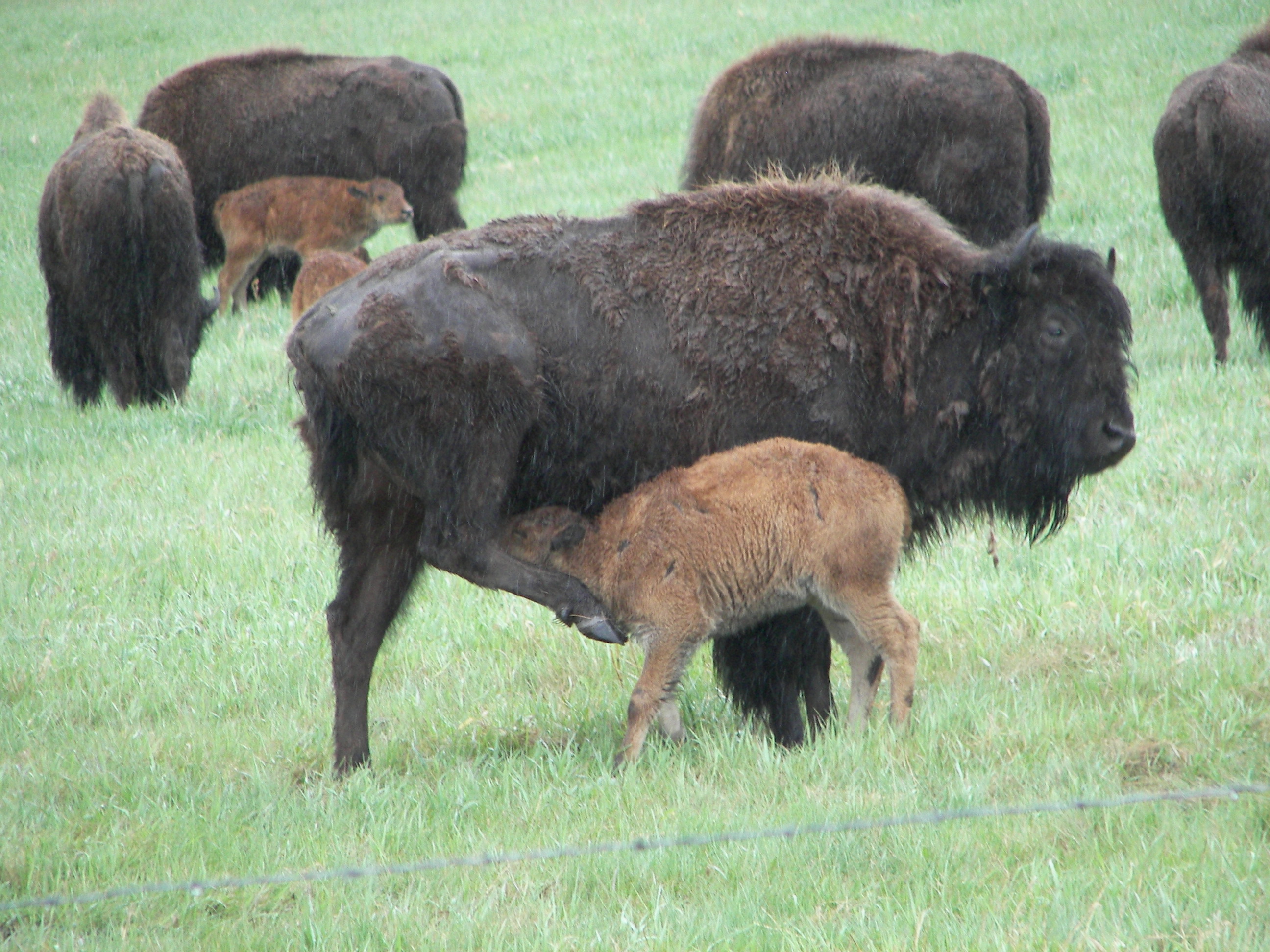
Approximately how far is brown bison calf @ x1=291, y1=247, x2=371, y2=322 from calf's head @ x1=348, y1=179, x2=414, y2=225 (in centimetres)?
219

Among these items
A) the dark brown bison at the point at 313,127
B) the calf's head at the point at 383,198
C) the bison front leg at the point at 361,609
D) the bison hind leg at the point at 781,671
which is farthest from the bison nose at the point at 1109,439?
the dark brown bison at the point at 313,127

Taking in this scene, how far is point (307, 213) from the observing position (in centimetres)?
1291

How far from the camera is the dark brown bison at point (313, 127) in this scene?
44.2ft

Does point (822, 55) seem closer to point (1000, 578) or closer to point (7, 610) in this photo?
point (1000, 578)

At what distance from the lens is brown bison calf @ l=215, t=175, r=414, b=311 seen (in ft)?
42.3

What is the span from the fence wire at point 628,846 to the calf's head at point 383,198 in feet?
32.5

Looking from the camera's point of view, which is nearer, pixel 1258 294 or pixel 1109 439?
pixel 1109 439

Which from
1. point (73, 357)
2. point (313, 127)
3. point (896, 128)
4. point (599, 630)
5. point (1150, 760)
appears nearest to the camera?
point (1150, 760)

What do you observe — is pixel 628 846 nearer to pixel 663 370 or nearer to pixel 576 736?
pixel 576 736

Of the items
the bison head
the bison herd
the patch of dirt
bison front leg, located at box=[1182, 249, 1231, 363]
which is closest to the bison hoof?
the bison herd

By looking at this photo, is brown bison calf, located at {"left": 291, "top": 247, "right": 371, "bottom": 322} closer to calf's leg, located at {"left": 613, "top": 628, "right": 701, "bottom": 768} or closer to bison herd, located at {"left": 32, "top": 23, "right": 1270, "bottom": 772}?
bison herd, located at {"left": 32, "top": 23, "right": 1270, "bottom": 772}

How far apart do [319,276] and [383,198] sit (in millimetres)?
2777

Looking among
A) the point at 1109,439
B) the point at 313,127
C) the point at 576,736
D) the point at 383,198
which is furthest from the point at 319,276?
the point at 1109,439

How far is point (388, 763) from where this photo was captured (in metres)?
4.74
